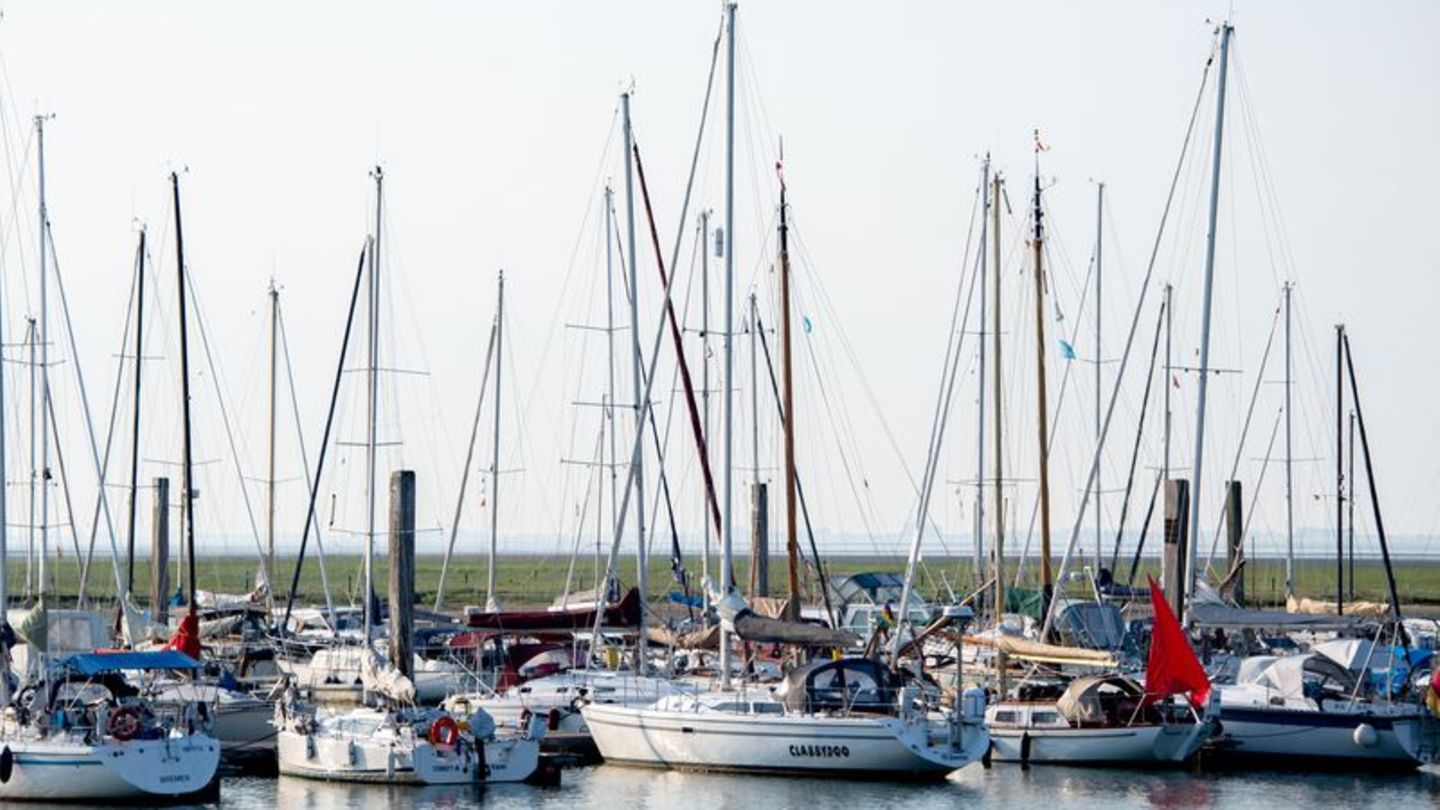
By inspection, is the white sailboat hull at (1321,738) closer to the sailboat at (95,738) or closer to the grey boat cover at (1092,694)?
the grey boat cover at (1092,694)

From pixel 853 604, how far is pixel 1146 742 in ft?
108

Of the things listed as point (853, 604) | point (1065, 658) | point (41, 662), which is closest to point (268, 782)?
point (41, 662)

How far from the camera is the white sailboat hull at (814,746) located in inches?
1766

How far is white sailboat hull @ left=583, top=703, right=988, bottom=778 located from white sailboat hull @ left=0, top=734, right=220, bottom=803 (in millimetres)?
9686

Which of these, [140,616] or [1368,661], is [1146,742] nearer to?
[1368,661]

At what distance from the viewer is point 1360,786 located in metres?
46.4

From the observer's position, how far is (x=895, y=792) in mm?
44125

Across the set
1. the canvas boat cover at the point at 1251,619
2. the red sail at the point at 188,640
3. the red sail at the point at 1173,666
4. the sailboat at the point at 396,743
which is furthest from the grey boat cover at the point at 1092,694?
the red sail at the point at 188,640

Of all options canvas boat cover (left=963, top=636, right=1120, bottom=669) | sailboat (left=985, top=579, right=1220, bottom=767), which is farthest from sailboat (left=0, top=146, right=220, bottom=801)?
canvas boat cover (left=963, top=636, right=1120, bottom=669)

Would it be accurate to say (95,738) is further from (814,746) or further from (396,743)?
(814,746)

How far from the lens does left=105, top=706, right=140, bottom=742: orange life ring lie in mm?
41688

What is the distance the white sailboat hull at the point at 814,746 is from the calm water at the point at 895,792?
0.97ft

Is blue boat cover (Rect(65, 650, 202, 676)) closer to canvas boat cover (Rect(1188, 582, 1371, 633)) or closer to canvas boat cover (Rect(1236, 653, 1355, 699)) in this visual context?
canvas boat cover (Rect(1188, 582, 1371, 633))

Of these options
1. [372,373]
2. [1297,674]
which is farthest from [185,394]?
[1297,674]
